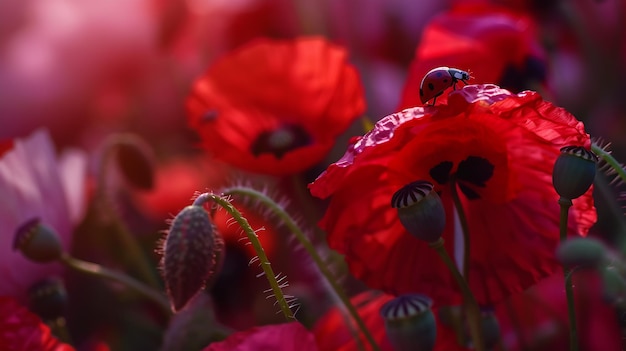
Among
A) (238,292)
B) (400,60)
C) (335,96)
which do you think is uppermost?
(335,96)

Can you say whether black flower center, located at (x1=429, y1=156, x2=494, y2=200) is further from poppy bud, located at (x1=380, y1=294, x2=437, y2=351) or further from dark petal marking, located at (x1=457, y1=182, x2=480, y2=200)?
poppy bud, located at (x1=380, y1=294, x2=437, y2=351)

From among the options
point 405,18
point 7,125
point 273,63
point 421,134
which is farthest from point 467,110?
point 7,125

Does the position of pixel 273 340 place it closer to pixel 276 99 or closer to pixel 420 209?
pixel 420 209

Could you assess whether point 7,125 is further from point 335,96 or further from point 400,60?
point 335,96

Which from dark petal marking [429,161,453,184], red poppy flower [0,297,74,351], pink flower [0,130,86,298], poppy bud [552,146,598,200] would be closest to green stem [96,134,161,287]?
pink flower [0,130,86,298]

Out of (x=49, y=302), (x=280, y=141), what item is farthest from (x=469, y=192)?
(x=49, y=302)

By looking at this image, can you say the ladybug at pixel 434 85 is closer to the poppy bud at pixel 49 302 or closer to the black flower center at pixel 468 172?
the black flower center at pixel 468 172
